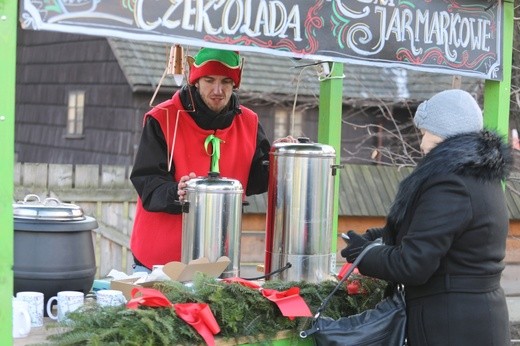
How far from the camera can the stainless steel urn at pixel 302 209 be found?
3.37m

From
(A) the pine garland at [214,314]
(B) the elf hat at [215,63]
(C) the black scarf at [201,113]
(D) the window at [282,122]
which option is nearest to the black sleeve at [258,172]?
(C) the black scarf at [201,113]

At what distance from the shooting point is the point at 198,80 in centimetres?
377

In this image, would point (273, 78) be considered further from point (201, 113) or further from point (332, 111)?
point (201, 113)

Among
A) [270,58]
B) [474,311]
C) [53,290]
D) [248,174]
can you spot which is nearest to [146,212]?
[248,174]

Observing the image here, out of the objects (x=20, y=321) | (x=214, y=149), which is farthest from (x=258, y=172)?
(x=20, y=321)

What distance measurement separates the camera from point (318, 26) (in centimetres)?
321

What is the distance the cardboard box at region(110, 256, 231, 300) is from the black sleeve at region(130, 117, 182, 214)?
416 millimetres

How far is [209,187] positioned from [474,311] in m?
1.04

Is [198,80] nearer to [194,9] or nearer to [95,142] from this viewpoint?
[194,9]

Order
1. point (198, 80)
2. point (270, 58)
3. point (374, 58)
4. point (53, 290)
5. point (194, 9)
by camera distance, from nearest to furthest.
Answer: point (194, 9)
point (53, 290)
point (374, 58)
point (198, 80)
point (270, 58)

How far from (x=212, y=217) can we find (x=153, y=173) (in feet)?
1.69

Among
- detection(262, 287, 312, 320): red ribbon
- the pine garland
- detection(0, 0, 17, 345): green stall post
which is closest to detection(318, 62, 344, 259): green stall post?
the pine garland

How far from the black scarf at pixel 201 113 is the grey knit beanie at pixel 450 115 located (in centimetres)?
107

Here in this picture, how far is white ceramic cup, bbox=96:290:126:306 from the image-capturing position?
2969 mm
